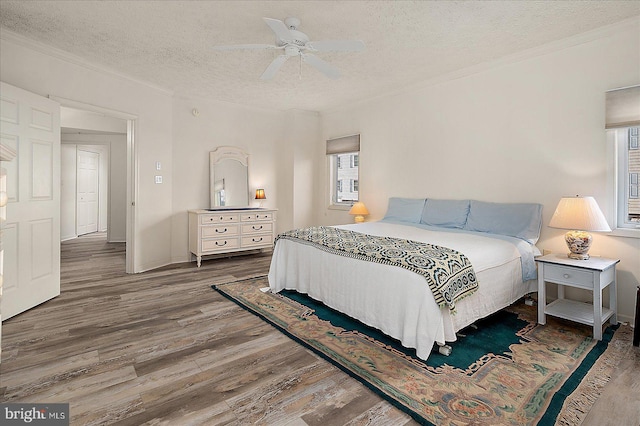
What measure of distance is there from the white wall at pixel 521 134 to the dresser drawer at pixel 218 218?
7.41 ft

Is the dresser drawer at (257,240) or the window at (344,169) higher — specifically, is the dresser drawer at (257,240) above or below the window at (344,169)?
below

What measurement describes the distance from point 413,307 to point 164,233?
3.95 metres

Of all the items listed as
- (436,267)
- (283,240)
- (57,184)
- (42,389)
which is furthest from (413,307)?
(57,184)

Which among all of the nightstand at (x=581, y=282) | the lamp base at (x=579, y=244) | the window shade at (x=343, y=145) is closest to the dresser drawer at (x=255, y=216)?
the window shade at (x=343, y=145)

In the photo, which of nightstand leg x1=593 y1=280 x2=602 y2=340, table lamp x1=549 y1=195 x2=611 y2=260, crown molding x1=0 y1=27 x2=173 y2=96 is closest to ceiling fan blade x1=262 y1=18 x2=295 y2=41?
crown molding x1=0 y1=27 x2=173 y2=96

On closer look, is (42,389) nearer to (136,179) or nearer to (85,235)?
(136,179)

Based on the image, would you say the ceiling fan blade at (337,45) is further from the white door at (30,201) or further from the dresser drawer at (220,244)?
the dresser drawer at (220,244)

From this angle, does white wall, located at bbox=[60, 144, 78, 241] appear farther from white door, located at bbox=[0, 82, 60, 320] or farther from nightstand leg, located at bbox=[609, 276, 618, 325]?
nightstand leg, located at bbox=[609, 276, 618, 325]

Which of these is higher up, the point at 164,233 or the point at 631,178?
the point at 631,178

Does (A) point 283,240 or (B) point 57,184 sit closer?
(B) point 57,184

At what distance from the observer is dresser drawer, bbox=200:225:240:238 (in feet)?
16.0

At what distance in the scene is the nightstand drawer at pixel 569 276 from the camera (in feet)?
8.37

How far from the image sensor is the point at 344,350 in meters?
2.34

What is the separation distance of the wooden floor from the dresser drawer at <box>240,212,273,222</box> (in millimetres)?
2027
